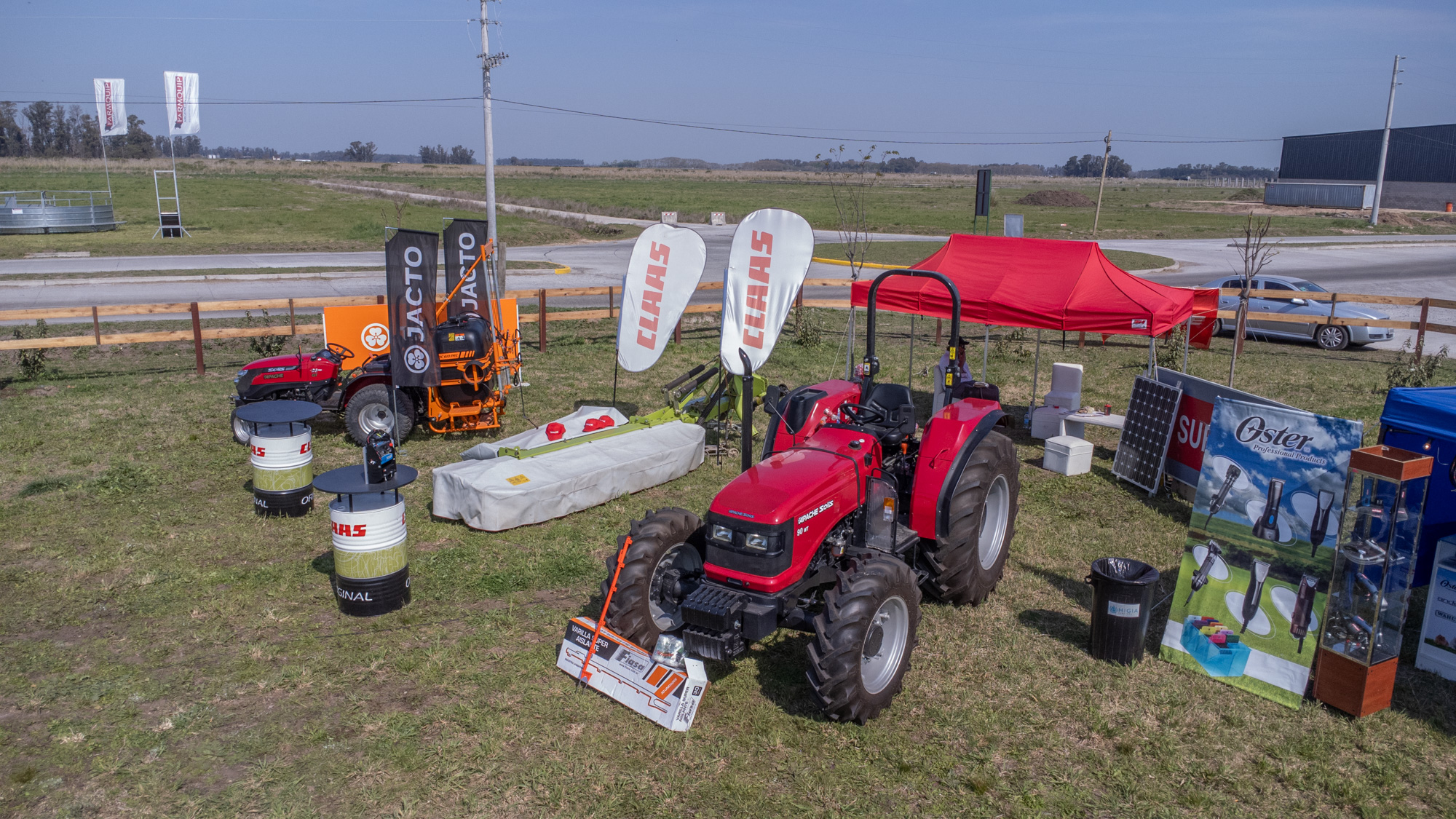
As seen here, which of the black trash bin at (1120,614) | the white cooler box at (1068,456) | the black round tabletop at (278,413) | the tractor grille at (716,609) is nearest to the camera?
the tractor grille at (716,609)

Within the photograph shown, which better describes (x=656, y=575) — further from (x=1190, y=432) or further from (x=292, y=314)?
(x=292, y=314)

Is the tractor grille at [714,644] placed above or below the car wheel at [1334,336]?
below

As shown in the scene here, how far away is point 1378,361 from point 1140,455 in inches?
398

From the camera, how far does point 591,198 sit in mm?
62406

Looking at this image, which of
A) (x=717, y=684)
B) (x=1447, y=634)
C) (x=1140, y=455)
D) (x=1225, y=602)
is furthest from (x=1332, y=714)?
(x=1140, y=455)

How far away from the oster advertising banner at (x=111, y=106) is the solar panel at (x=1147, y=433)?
113 ft

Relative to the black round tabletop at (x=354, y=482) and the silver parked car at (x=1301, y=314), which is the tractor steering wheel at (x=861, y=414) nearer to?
the black round tabletop at (x=354, y=482)

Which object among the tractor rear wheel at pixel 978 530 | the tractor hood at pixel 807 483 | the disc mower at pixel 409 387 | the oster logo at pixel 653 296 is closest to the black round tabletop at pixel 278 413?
the disc mower at pixel 409 387

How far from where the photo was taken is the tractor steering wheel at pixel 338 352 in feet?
35.2

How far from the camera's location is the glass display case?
508cm

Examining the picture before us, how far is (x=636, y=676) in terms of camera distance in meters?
5.08

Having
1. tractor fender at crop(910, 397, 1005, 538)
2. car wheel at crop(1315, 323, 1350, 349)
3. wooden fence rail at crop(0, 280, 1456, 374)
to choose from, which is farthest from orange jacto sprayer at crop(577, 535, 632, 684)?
car wheel at crop(1315, 323, 1350, 349)

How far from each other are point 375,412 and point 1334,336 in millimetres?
17316

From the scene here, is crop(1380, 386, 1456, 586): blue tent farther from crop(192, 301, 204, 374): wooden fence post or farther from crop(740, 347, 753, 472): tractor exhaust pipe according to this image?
crop(192, 301, 204, 374): wooden fence post
